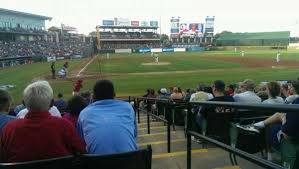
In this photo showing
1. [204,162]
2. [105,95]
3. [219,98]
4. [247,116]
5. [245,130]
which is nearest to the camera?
[105,95]

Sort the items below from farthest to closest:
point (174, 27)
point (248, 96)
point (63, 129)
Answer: point (174, 27)
point (248, 96)
point (63, 129)

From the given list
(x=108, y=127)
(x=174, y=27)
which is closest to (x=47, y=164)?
(x=108, y=127)

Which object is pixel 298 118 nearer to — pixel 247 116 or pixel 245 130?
pixel 245 130

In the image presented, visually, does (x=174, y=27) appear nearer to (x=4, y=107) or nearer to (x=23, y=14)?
(x=23, y=14)

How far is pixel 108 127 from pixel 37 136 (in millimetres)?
666

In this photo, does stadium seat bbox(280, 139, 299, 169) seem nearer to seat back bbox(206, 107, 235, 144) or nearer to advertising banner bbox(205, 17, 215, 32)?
seat back bbox(206, 107, 235, 144)

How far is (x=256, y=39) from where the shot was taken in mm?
106875

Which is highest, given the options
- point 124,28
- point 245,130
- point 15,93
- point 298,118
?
point 124,28

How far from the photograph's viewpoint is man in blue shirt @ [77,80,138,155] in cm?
321

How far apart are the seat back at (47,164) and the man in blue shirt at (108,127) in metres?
0.60

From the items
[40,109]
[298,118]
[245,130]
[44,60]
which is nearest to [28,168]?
[40,109]

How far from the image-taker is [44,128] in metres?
2.88

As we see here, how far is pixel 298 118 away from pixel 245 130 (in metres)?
1.19

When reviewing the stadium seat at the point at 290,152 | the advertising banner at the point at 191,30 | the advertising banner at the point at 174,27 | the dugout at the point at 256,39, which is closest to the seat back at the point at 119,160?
the stadium seat at the point at 290,152
